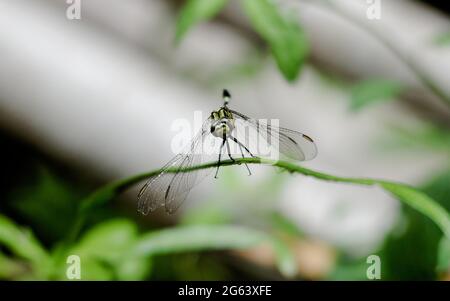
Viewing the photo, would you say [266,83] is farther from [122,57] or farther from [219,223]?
[219,223]

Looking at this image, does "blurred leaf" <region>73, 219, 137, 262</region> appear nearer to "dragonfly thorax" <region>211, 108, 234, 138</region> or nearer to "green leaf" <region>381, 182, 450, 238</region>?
"dragonfly thorax" <region>211, 108, 234, 138</region>

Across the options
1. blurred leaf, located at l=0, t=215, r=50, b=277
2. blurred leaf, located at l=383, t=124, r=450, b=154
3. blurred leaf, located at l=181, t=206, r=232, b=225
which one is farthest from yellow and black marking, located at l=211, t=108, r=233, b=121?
blurred leaf, located at l=383, t=124, r=450, b=154

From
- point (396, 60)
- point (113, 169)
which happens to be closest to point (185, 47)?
point (113, 169)

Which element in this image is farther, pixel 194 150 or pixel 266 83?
pixel 266 83

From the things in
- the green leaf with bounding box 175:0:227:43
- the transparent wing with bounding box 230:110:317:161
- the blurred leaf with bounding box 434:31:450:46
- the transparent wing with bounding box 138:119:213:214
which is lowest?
Answer: the transparent wing with bounding box 138:119:213:214

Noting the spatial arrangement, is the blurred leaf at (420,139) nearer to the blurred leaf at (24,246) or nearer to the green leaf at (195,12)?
the green leaf at (195,12)

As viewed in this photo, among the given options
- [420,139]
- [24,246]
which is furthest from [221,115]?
[420,139]

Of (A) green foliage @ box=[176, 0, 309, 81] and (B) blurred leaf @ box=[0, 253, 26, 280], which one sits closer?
(A) green foliage @ box=[176, 0, 309, 81]

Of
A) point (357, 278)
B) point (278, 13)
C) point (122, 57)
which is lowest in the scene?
point (357, 278)
